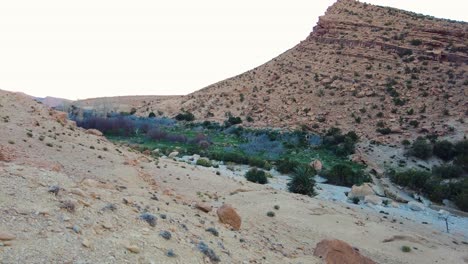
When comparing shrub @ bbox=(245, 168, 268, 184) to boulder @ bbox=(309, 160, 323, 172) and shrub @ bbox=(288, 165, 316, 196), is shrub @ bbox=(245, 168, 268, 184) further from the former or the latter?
boulder @ bbox=(309, 160, 323, 172)

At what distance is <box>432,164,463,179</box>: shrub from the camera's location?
2728 cm

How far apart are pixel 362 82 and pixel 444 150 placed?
14.6 m

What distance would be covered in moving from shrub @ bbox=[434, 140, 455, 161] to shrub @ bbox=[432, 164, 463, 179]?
304 cm

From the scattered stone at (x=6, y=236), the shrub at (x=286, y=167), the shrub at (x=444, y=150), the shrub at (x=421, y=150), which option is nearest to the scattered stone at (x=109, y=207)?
the scattered stone at (x=6, y=236)

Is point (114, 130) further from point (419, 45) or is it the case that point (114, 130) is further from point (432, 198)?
point (419, 45)

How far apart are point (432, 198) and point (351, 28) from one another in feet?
106

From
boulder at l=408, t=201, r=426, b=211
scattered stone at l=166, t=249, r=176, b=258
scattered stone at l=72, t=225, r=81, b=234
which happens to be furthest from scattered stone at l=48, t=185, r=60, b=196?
boulder at l=408, t=201, r=426, b=211

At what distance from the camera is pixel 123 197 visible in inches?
379

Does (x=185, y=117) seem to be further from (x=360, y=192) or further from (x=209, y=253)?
(x=209, y=253)

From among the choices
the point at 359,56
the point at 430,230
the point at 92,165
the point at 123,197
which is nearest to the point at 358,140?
the point at 359,56

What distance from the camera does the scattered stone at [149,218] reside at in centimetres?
832

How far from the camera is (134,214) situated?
8.55 m

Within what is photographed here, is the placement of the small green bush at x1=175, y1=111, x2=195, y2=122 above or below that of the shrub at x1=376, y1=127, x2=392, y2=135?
above

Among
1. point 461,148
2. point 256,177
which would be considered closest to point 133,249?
point 256,177
